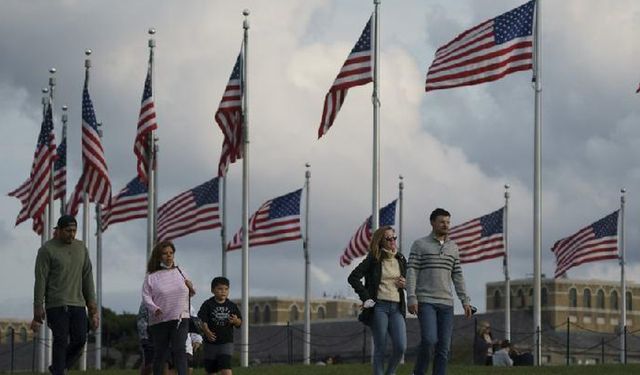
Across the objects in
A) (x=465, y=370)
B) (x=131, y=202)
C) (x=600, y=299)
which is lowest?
(x=465, y=370)

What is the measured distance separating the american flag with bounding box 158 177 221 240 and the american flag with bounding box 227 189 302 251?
1132mm

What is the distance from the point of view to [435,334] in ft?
63.7

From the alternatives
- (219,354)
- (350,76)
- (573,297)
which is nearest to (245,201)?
(350,76)

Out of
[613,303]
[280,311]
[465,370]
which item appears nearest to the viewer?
[465,370]

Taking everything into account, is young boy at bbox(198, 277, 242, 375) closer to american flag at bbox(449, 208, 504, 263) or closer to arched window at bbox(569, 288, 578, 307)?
american flag at bbox(449, 208, 504, 263)

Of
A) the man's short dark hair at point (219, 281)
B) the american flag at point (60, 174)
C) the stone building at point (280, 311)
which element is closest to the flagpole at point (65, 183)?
the american flag at point (60, 174)

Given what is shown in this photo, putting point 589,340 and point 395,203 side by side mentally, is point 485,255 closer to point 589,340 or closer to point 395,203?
point 395,203

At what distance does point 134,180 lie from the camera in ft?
160

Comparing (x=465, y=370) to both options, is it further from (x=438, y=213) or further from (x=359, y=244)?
(x=359, y=244)

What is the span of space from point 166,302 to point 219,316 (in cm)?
198

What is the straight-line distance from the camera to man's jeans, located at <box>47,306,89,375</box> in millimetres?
19109

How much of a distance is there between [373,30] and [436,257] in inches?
788

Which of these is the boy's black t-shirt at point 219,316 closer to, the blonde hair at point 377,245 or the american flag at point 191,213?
the blonde hair at point 377,245

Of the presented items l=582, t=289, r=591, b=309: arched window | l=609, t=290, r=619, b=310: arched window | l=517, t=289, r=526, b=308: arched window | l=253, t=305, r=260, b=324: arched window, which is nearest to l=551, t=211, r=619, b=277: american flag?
l=517, t=289, r=526, b=308: arched window
